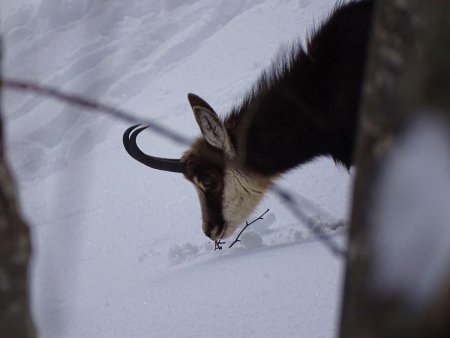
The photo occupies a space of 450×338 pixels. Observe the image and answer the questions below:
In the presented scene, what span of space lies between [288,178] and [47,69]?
398 cm

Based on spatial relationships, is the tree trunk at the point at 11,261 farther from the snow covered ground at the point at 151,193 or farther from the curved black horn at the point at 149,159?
the curved black horn at the point at 149,159

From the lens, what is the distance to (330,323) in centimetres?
316

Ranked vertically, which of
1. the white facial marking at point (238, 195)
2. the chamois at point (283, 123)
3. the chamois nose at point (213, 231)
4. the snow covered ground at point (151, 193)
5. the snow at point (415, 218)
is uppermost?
the snow at point (415, 218)

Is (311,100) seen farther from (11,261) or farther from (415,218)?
(415,218)

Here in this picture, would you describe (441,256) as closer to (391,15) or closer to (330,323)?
(391,15)

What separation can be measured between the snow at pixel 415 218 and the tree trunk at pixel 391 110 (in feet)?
0.05

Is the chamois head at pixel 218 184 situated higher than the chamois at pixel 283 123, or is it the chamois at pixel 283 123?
the chamois at pixel 283 123

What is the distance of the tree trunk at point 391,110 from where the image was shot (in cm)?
81

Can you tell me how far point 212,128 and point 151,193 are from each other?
221 cm

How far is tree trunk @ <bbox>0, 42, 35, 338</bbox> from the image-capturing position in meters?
1.09

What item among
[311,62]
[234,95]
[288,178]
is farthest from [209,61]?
[311,62]

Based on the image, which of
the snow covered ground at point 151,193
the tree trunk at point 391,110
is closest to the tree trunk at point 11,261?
the tree trunk at point 391,110

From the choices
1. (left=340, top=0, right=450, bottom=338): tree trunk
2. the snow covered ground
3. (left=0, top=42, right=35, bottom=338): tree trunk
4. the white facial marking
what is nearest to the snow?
(left=340, top=0, right=450, bottom=338): tree trunk

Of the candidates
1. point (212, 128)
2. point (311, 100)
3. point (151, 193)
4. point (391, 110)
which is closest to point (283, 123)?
point (311, 100)
